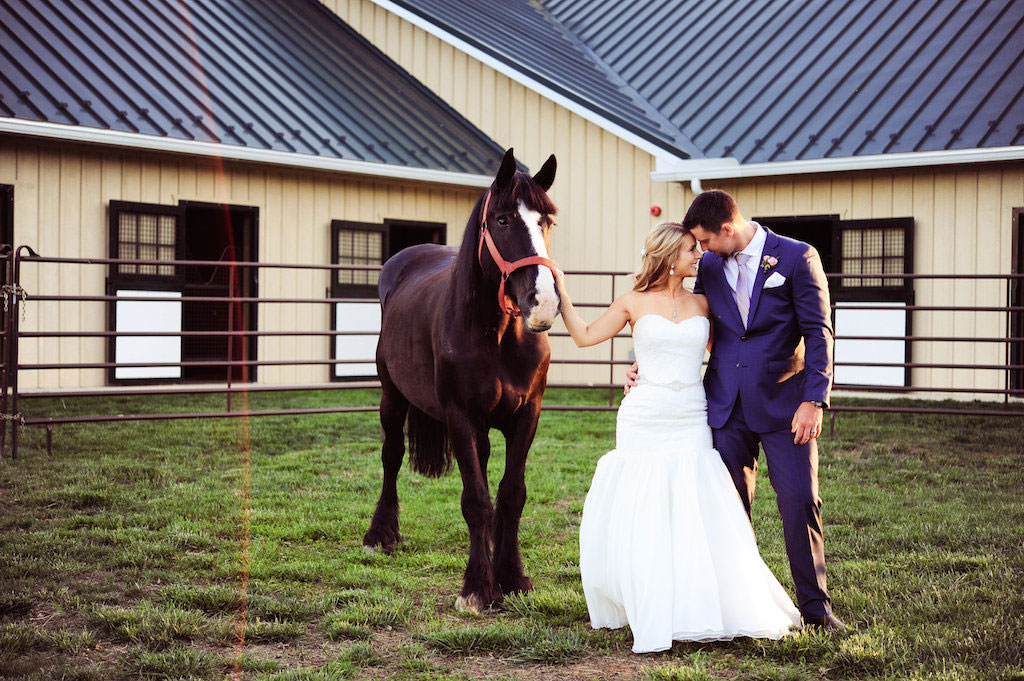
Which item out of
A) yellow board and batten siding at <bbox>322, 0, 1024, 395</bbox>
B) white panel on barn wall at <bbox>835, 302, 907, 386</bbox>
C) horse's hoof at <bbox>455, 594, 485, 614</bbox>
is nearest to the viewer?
horse's hoof at <bbox>455, 594, 485, 614</bbox>

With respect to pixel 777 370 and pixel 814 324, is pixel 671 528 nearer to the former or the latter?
pixel 777 370

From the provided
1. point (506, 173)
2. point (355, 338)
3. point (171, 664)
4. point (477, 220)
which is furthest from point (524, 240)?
point (355, 338)

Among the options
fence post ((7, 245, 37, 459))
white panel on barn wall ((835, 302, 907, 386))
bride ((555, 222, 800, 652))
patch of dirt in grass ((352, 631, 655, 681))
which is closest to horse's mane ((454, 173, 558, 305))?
bride ((555, 222, 800, 652))

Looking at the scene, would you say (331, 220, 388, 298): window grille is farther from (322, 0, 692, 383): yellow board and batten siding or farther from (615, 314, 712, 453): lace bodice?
(615, 314, 712, 453): lace bodice

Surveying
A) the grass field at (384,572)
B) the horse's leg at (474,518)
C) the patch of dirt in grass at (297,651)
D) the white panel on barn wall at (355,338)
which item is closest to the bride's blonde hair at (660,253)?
the horse's leg at (474,518)

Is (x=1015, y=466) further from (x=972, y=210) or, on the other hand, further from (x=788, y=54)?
(x=788, y=54)

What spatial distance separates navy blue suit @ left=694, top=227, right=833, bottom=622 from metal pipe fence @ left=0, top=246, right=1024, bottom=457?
16.3 feet

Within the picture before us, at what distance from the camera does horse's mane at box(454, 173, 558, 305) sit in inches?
160

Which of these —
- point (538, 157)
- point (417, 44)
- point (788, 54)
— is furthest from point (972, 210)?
point (417, 44)

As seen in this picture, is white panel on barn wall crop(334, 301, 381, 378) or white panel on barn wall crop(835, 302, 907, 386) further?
white panel on barn wall crop(334, 301, 381, 378)

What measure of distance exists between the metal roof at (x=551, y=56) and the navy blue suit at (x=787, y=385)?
27.3 feet

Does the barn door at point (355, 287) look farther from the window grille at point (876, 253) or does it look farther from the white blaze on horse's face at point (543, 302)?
the white blaze on horse's face at point (543, 302)

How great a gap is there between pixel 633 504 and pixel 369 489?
131 inches

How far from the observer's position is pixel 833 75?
12812 millimetres
